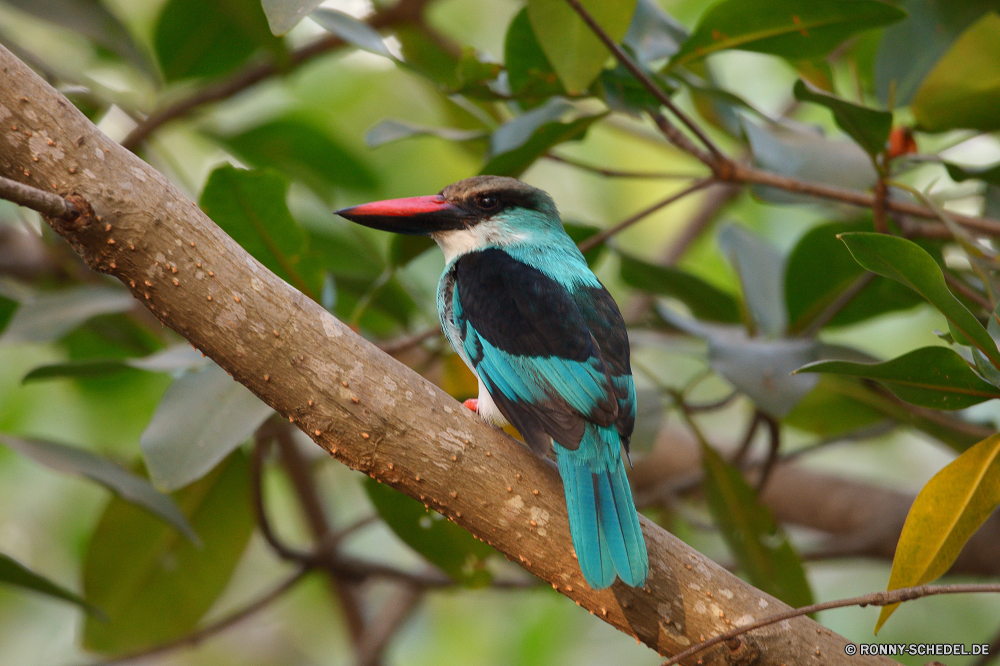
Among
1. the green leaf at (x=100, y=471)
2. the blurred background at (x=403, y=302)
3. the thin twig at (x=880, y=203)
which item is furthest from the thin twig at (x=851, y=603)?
the green leaf at (x=100, y=471)

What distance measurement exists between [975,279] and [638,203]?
2.55 m

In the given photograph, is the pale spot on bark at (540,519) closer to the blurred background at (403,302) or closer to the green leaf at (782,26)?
the blurred background at (403,302)

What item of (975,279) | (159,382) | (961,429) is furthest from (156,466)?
(975,279)

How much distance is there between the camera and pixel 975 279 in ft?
7.86

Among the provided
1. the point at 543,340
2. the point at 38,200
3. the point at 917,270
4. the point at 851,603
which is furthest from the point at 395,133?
the point at 851,603

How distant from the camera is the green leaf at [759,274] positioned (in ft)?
8.83

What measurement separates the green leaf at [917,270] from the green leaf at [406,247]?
→ 1.21 metres

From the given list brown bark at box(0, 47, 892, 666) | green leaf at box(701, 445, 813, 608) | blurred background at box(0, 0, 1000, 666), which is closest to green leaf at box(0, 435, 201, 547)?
blurred background at box(0, 0, 1000, 666)

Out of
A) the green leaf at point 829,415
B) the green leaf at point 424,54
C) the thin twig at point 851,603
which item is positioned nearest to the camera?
the thin twig at point 851,603

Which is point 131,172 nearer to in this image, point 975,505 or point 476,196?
point 476,196

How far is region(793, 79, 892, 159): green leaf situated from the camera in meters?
1.97

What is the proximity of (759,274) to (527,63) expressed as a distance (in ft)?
3.54

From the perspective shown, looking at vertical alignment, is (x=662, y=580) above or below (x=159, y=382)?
above

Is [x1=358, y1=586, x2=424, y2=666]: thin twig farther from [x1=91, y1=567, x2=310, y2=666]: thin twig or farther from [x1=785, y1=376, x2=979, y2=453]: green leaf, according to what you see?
[x1=785, y1=376, x2=979, y2=453]: green leaf
